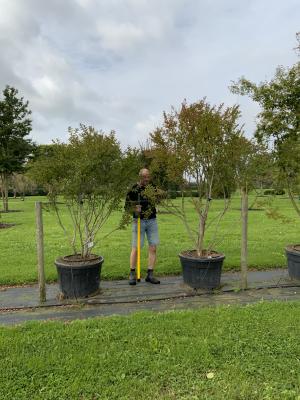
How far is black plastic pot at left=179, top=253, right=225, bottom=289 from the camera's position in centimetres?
586

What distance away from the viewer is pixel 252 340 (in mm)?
3818

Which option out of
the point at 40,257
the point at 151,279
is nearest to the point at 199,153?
the point at 151,279

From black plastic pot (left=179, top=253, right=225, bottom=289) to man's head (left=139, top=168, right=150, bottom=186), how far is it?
4.47 feet

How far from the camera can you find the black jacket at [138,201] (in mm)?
Answer: 6218

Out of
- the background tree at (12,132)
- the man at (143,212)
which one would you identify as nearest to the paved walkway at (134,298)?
the man at (143,212)

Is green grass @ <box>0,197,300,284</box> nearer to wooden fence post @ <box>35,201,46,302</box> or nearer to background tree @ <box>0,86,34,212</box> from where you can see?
wooden fence post @ <box>35,201,46,302</box>

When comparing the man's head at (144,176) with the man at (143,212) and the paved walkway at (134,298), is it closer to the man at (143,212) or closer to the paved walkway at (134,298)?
the man at (143,212)

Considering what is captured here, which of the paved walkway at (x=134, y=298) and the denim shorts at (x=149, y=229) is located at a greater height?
the denim shorts at (x=149, y=229)

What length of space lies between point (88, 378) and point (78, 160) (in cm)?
321

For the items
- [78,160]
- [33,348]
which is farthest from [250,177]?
[33,348]

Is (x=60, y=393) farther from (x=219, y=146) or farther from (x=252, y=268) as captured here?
(x=252, y=268)

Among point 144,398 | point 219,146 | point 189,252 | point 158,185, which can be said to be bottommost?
point 144,398

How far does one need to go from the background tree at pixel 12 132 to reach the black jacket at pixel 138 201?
48.3 ft

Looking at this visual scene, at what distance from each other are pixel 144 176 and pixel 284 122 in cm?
264
